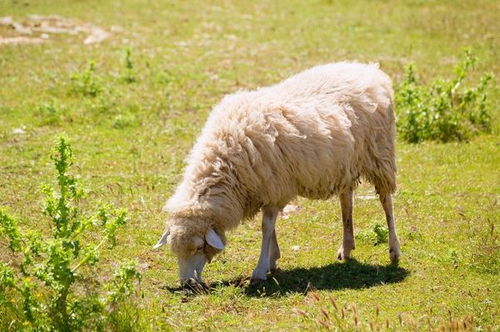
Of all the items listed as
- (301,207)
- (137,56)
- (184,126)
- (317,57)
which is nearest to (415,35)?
(317,57)

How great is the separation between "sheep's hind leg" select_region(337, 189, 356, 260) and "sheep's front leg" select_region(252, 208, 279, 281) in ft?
2.99

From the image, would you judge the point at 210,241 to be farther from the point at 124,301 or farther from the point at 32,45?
the point at 32,45

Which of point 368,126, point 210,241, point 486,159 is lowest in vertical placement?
point 486,159

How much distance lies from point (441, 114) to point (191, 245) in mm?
6936

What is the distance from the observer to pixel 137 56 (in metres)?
18.4

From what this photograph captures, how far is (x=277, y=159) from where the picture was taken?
328 inches

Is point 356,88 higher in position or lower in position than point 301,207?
higher

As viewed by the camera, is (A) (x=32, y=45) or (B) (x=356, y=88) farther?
(A) (x=32, y=45)

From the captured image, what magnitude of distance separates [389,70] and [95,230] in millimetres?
9266

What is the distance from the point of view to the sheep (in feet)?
26.8

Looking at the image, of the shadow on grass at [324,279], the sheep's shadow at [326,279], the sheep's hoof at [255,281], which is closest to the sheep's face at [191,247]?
the shadow on grass at [324,279]

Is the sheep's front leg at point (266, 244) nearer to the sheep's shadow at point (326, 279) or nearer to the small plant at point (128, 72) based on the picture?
the sheep's shadow at point (326, 279)

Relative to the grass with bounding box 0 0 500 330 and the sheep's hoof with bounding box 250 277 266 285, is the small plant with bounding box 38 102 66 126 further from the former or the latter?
the sheep's hoof with bounding box 250 277 266 285

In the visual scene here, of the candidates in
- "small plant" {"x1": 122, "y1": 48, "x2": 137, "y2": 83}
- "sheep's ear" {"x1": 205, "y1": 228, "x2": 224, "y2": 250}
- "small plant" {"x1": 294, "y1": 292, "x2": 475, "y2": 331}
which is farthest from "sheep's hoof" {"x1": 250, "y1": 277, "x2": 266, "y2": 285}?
"small plant" {"x1": 122, "y1": 48, "x2": 137, "y2": 83}
